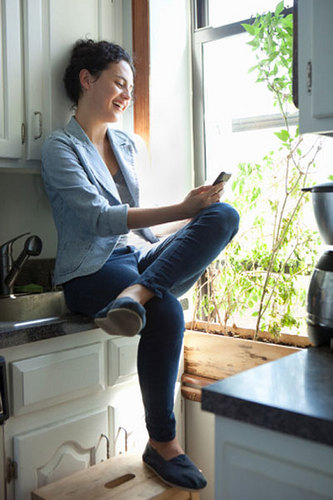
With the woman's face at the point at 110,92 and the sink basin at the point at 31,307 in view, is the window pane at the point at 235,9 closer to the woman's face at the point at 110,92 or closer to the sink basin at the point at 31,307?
the woman's face at the point at 110,92

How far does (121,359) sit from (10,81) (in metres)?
1.06

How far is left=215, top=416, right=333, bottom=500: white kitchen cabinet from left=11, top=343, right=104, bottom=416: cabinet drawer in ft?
3.19

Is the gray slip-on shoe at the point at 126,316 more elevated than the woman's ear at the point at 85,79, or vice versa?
the woman's ear at the point at 85,79

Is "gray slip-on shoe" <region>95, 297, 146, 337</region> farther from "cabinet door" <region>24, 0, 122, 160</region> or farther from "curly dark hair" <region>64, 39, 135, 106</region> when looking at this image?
"curly dark hair" <region>64, 39, 135, 106</region>

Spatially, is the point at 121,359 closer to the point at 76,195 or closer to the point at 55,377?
the point at 55,377

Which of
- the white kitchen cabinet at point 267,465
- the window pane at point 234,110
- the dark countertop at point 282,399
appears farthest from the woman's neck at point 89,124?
the white kitchen cabinet at point 267,465

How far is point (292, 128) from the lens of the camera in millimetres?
2480

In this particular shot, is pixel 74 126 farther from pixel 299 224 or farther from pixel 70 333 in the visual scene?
pixel 299 224

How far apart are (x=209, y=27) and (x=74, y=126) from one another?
970 mm

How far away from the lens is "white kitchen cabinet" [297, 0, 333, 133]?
1335 mm

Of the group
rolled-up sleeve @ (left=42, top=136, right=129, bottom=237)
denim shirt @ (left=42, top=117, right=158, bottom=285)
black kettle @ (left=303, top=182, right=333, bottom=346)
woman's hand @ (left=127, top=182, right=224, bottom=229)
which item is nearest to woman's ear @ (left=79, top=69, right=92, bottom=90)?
denim shirt @ (left=42, top=117, right=158, bottom=285)

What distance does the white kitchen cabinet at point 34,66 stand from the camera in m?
2.04

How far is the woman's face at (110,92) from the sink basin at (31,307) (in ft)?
2.30

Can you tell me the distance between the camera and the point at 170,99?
8.84 ft
